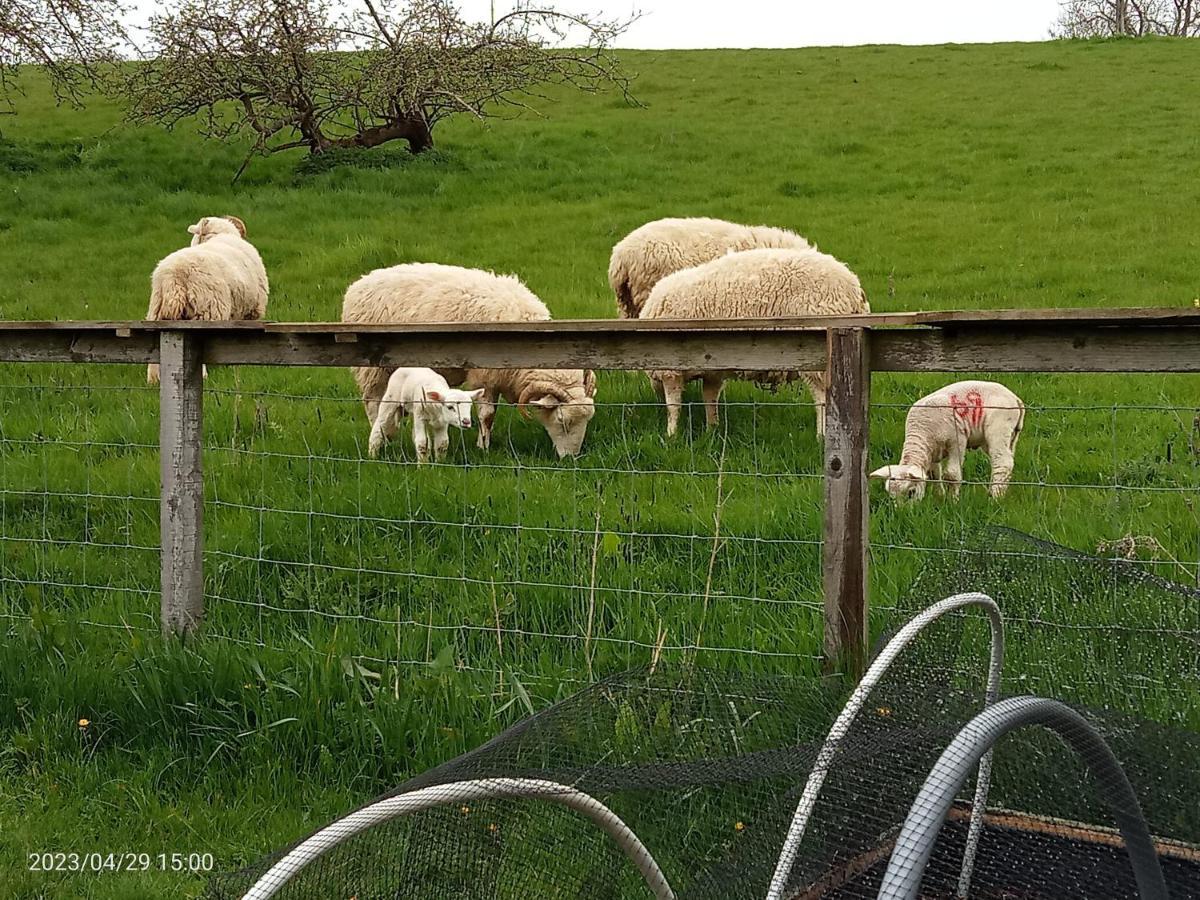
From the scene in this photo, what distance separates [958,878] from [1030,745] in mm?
411

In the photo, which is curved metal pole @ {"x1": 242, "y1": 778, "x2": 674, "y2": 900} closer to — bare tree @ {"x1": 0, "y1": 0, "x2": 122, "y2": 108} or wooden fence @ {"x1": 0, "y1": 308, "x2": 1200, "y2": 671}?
wooden fence @ {"x1": 0, "y1": 308, "x2": 1200, "y2": 671}

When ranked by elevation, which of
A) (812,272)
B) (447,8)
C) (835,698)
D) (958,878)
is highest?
(447,8)

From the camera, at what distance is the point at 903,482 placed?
6016mm

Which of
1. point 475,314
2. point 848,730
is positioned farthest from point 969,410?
point 848,730

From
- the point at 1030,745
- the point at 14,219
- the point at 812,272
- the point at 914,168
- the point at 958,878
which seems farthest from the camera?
the point at 914,168

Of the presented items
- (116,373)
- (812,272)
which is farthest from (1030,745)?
(116,373)

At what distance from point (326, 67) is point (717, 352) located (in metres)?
18.6

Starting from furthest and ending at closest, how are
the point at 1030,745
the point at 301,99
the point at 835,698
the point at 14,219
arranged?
the point at 301,99, the point at 14,219, the point at 835,698, the point at 1030,745

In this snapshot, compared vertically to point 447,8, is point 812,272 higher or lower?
lower

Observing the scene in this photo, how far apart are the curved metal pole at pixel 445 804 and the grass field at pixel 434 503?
5.27 ft

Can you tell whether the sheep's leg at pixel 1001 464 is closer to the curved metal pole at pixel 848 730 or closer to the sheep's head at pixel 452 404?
the sheep's head at pixel 452 404

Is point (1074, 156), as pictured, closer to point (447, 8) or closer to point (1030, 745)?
point (447, 8)

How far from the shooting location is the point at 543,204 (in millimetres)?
17703

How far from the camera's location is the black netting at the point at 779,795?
80.5 inches
